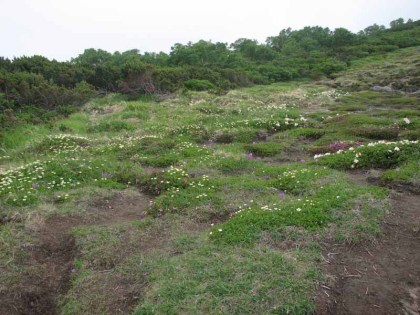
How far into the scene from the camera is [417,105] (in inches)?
931

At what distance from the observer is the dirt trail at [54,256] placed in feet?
22.9

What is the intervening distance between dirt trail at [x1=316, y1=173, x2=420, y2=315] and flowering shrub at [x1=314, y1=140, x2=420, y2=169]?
11.2ft

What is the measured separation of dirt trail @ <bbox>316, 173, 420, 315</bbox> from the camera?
20.9 ft

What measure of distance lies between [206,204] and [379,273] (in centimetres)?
455

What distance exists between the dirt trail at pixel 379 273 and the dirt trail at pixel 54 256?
189 inches

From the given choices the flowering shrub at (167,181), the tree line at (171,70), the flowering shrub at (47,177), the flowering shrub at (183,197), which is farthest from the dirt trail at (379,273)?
the tree line at (171,70)

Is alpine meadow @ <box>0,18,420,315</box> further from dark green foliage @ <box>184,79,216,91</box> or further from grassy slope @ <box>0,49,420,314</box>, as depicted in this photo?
dark green foliage @ <box>184,79,216,91</box>

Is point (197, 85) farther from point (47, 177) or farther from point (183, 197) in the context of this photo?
point (183, 197)

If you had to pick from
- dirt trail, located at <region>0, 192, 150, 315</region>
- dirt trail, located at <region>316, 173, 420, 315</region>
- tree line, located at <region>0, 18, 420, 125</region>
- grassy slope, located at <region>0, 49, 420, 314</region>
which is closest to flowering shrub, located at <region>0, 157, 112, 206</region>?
grassy slope, located at <region>0, 49, 420, 314</region>

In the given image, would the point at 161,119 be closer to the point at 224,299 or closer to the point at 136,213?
the point at 136,213

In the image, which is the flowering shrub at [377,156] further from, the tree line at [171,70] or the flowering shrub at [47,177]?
the tree line at [171,70]

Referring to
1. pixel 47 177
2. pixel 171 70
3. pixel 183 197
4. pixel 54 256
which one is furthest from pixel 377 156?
pixel 171 70

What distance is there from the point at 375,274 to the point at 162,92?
89.9 ft

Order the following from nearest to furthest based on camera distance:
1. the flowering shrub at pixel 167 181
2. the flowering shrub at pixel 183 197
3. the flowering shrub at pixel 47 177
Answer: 1. the flowering shrub at pixel 183 197
2. the flowering shrub at pixel 47 177
3. the flowering shrub at pixel 167 181
